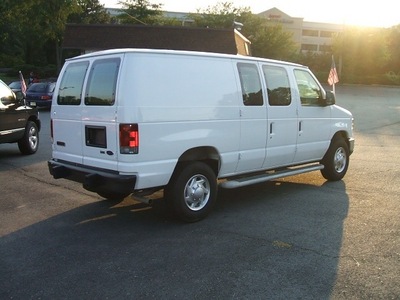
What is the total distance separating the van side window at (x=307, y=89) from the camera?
7406 millimetres

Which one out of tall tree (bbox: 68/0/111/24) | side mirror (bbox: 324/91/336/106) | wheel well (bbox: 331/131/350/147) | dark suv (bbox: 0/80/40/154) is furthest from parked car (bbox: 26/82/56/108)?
tall tree (bbox: 68/0/111/24)

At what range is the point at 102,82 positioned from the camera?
5.58m

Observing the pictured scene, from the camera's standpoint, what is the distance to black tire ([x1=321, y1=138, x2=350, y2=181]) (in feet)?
26.8

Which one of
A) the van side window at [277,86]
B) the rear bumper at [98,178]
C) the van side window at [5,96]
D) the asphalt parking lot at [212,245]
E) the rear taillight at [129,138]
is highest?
the van side window at [277,86]

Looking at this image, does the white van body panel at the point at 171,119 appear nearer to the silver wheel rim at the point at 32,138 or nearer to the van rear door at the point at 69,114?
the van rear door at the point at 69,114

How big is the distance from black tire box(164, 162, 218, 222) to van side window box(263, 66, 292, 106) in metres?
1.64

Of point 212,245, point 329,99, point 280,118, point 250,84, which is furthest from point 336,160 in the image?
point 212,245

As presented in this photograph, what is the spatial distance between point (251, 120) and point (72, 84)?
8.19 ft

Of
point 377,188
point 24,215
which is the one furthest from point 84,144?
point 377,188

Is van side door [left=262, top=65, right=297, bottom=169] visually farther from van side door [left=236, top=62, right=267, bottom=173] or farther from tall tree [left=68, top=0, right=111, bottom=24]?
tall tree [left=68, top=0, right=111, bottom=24]

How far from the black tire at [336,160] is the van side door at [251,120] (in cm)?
196

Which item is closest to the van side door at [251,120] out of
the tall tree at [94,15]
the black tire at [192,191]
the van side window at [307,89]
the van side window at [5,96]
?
the black tire at [192,191]

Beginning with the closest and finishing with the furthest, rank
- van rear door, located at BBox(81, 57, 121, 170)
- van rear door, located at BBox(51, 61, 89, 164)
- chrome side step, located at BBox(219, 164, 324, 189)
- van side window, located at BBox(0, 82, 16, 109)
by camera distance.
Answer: van rear door, located at BBox(81, 57, 121, 170) < van rear door, located at BBox(51, 61, 89, 164) < chrome side step, located at BBox(219, 164, 324, 189) < van side window, located at BBox(0, 82, 16, 109)

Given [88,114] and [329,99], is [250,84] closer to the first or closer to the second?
[329,99]
